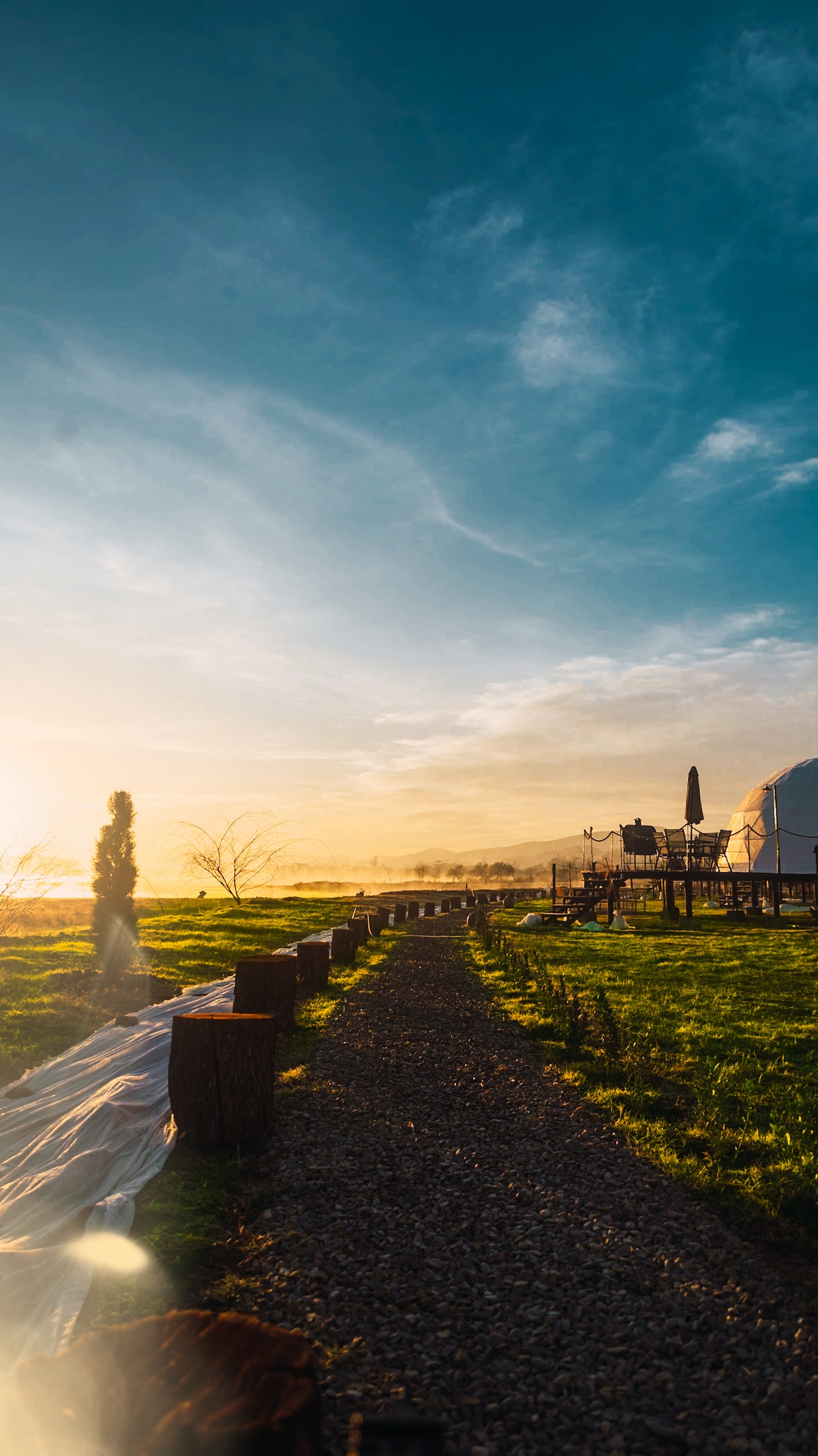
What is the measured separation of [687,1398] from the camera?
9.23 feet

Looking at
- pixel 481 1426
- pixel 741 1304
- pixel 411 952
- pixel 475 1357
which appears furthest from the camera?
pixel 411 952

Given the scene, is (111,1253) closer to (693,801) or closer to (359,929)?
(359,929)

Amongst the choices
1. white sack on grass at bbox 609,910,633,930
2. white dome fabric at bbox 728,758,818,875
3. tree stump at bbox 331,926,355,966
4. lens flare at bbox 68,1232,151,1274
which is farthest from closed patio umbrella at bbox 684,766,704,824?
lens flare at bbox 68,1232,151,1274

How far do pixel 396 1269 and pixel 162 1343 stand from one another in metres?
2.03

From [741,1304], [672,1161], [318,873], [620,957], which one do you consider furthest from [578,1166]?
[318,873]

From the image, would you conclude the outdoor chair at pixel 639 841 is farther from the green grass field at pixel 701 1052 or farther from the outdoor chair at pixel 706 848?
the green grass field at pixel 701 1052

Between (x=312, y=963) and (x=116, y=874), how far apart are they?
9.24m

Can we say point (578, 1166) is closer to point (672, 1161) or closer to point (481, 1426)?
point (672, 1161)

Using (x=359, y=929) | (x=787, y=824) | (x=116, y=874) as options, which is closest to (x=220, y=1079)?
(x=359, y=929)

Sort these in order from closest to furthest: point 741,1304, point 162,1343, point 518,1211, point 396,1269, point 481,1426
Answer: point 162,1343, point 481,1426, point 741,1304, point 396,1269, point 518,1211

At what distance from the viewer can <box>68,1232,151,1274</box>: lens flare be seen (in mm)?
3691

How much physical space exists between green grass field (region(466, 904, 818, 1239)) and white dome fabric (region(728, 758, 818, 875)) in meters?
23.8

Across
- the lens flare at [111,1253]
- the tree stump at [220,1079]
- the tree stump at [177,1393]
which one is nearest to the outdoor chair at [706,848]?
the tree stump at [220,1079]

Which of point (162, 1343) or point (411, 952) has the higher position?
point (162, 1343)
